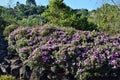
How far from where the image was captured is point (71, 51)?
11.5 m

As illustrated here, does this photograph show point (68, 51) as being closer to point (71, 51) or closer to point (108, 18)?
point (71, 51)

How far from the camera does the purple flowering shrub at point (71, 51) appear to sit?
1089 cm

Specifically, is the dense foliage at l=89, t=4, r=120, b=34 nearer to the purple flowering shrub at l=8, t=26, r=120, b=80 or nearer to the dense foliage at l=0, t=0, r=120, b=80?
the dense foliage at l=0, t=0, r=120, b=80

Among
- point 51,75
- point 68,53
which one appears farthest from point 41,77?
point 68,53

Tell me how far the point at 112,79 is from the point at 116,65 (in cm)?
42

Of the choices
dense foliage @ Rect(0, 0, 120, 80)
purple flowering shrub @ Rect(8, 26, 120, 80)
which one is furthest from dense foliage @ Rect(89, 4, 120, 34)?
purple flowering shrub @ Rect(8, 26, 120, 80)

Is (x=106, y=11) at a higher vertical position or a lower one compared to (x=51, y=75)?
higher

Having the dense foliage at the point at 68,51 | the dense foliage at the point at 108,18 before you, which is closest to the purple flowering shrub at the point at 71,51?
the dense foliage at the point at 68,51

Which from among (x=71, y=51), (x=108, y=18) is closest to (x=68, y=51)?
(x=71, y=51)

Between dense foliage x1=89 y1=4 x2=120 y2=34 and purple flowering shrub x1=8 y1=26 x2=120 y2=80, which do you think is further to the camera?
dense foliage x1=89 y1=4 x2=120 y2=34

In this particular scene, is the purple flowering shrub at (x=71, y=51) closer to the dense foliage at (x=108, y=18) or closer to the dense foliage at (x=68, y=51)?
the dense foliage at (x=68, y=51)

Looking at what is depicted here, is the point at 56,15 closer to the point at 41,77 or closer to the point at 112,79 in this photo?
the point at 41,77

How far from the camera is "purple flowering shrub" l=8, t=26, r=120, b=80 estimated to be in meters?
10.9

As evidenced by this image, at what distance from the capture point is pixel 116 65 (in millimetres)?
10773
